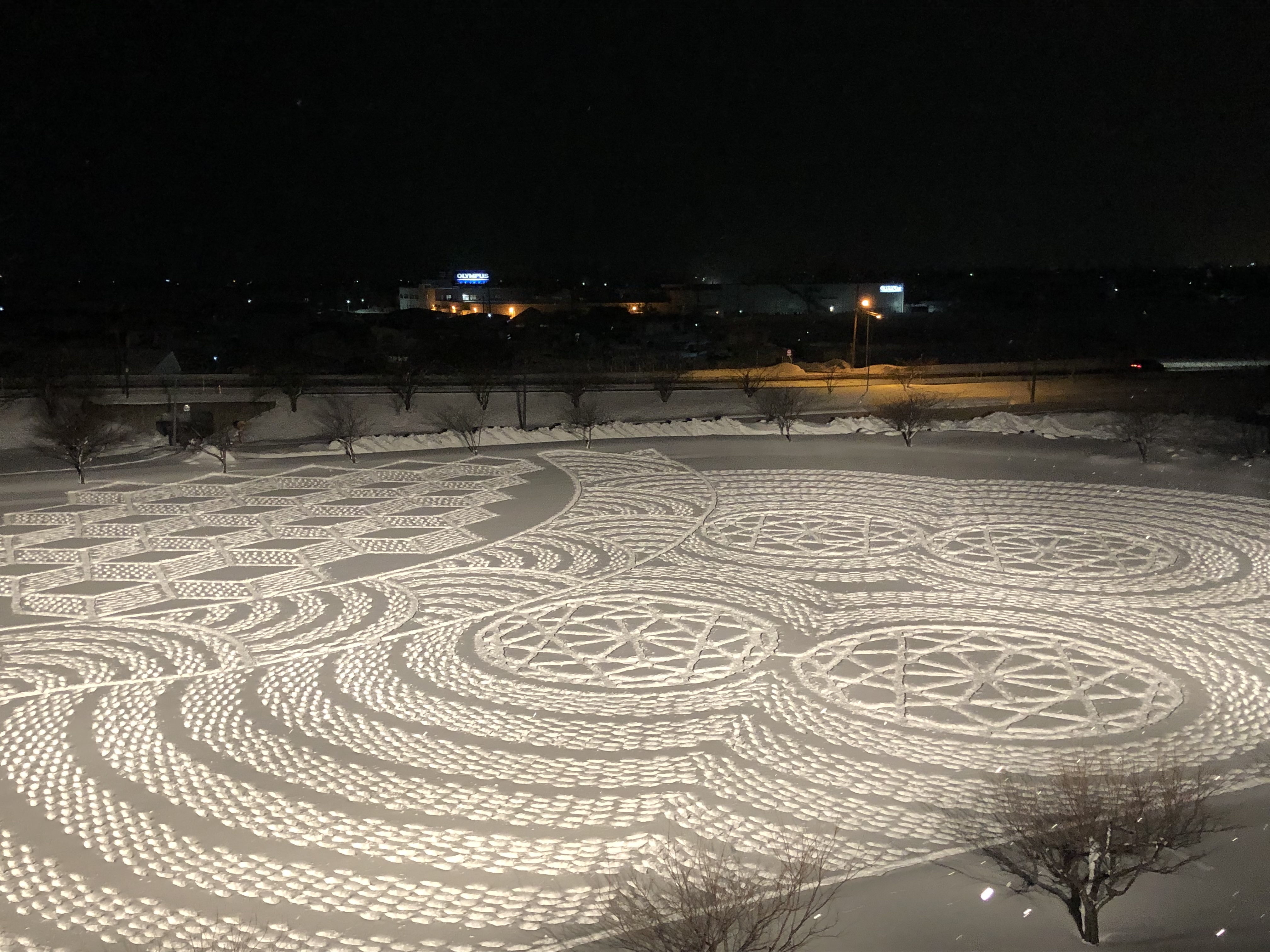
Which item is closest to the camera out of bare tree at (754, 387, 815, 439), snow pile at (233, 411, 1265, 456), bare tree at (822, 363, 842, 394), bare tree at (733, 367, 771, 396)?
snow pile at (233, 411, 1265, 456)

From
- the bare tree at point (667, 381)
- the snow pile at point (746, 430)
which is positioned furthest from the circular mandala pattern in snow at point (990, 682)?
the bare tree at point (667, 381)

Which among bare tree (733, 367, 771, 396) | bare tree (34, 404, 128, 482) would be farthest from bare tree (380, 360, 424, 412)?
bare tree (733, 367, 771, 396)

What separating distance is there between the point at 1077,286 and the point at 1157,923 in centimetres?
7811

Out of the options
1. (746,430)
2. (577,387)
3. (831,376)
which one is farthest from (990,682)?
(831,376)

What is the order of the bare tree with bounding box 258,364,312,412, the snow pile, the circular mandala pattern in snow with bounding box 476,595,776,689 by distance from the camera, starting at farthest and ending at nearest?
the bare tree with bounding box 258,364,312,412, the snow pile, the circular mandala pattern in snow with bounding box 476,595,776,689

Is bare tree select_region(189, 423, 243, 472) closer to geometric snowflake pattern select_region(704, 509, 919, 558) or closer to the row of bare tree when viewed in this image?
geometric snowflake pattern select_region(704, 509, 919, 558)

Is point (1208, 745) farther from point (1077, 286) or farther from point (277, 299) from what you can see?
point (1077, 286)

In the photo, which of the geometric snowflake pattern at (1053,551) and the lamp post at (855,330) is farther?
the lamp post at (855,330)

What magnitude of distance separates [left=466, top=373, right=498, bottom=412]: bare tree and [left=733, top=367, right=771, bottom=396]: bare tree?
7.10 meters

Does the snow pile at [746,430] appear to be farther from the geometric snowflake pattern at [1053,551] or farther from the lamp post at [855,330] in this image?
the geometric snowflake pattern at [1053,551]

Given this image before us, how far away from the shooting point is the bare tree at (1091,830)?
544 centimetres

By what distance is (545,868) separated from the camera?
6273 mm

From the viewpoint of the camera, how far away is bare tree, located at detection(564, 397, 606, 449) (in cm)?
2231

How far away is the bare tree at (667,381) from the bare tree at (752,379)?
6.09ft
